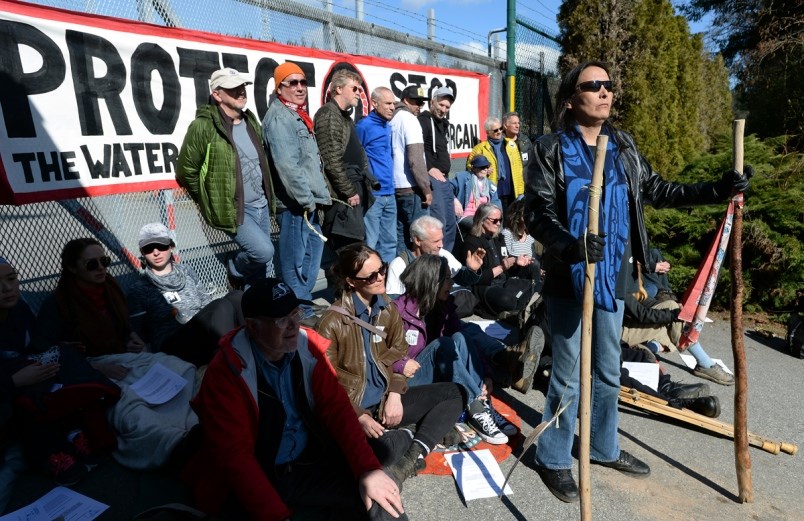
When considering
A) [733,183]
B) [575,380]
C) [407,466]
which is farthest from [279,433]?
[733,183]

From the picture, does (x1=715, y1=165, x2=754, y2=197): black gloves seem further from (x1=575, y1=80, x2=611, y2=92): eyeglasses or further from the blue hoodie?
the blue hoodie

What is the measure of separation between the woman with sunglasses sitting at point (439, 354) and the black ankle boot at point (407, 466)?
499mm

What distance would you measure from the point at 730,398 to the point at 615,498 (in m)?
1.75

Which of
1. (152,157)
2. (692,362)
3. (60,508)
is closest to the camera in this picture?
(60,508)

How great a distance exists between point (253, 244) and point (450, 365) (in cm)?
173

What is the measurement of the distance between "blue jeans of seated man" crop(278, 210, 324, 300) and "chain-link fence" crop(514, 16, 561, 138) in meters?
5.35

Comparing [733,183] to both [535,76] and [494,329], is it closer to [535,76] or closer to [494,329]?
[494,329]

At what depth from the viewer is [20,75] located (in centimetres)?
342

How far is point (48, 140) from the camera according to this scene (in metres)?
3.60

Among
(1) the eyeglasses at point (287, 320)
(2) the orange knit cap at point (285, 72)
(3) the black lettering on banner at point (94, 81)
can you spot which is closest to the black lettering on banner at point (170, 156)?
(3) the black lettering on banner at point (94, 81)

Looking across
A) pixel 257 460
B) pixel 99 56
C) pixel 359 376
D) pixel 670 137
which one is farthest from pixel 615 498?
pixel 670 137

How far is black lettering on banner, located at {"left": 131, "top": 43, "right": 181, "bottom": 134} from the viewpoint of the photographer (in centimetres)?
406

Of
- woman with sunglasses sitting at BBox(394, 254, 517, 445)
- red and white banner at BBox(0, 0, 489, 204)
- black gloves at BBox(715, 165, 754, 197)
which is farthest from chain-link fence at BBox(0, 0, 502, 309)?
black gloves at BBox(715, 165, 754, 197)

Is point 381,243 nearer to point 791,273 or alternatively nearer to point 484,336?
point 484,336
